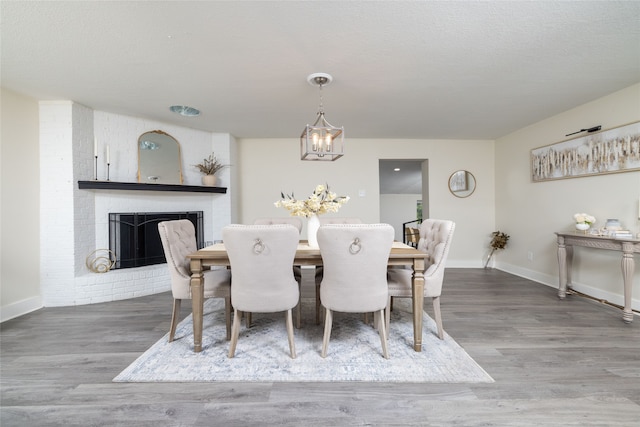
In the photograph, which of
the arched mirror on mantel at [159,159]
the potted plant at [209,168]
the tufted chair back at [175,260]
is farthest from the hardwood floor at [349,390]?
the potted plant at [209,168]

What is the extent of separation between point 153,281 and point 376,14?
11.7ft

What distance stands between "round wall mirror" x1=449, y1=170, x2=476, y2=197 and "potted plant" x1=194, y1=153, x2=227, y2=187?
3.82 m

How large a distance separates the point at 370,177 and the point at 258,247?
3286 mm

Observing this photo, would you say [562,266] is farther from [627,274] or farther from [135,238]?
[135,238]

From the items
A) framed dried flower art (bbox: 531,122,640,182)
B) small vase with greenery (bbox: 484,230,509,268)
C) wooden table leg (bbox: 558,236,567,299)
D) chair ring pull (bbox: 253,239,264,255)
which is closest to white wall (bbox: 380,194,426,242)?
small vase with greenery (bbox: 484,230,509,268)

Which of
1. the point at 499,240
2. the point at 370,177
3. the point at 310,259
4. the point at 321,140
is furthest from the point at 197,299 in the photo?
the point at 499,240

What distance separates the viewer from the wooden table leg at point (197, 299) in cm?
185

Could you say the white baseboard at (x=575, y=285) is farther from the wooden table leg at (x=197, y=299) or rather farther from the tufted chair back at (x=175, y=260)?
the tufted chair back at (x=175, y=260)

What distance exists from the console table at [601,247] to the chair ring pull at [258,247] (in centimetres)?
310

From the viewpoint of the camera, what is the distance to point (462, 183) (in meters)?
4.64

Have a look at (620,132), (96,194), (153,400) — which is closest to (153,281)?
(96,194)

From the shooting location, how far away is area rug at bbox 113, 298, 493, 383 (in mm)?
1597

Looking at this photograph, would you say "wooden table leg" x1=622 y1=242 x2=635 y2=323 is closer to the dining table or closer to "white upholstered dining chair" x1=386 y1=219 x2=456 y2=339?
"white upholstered dining chair" x1=386 y1=219 x2=456 y2=339

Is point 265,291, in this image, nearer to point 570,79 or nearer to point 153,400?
point 153,400
